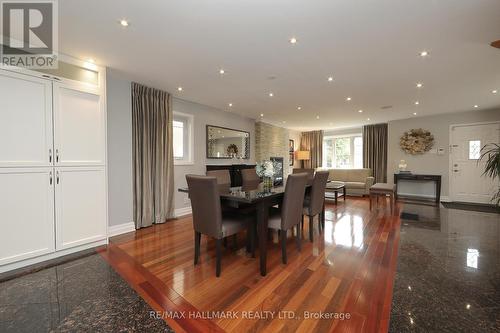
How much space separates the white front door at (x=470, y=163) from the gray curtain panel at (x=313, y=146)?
386 cm

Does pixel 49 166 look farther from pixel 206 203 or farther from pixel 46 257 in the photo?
pixel 206 203

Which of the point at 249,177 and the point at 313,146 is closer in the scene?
the point at 249,177

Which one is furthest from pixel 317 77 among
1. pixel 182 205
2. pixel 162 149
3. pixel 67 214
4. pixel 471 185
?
pixel 471 185

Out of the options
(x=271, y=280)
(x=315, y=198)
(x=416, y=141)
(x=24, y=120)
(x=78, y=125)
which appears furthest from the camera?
(x=416, y=141)

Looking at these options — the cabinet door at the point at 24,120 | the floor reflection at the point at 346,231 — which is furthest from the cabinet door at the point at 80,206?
the floor reflection at the point at 346,231

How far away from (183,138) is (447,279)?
4.63m

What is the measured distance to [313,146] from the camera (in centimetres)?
884

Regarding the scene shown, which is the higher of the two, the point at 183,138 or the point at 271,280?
the point at 183,138

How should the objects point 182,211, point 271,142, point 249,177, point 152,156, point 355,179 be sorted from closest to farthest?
point 249,177, point 152,156, point 182,211, point 355,179, point 271,142

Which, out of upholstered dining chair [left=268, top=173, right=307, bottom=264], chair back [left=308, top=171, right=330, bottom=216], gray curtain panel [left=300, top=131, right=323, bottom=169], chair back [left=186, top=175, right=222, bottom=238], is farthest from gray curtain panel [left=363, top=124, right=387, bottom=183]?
chair back [left=186, top=175, right=222, bottom=238]

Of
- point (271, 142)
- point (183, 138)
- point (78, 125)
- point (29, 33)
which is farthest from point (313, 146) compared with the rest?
point (29, 33)

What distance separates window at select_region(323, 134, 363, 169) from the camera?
8.01 meters

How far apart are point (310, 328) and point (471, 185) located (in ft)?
22.8

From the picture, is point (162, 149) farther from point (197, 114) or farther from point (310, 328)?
point (310, 328)
